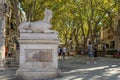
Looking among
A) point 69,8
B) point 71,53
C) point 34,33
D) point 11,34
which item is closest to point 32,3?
point 69,8

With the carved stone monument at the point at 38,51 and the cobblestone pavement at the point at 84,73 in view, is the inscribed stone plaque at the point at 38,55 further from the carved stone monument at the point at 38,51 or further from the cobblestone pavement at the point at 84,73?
the cobblestone pavement at the point at 84,73

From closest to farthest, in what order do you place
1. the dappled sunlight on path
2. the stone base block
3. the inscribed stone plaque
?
the stone base block → the inscribed stone plaque → the dappled sunlight on path

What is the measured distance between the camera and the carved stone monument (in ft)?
45.1

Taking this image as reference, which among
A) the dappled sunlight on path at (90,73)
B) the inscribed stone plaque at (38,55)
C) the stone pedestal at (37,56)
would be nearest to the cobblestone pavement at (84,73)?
the dappled sunlight on path at (90,73)

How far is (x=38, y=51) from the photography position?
13945 mm

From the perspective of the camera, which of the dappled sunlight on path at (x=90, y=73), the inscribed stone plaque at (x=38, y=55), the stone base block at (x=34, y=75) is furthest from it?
the dappled sunlight on path at (x=90, y=73)

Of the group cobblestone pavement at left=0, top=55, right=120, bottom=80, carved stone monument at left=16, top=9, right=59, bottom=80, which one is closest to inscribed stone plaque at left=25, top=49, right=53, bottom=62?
carved stone monument at left=16, top=9, right=59, bottom=80

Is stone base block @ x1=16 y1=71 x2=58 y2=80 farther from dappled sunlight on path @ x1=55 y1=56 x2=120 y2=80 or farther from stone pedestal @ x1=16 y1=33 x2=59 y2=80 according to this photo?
dappled sunlight on path @ x1=55 y1=56 x2=120 y2=80

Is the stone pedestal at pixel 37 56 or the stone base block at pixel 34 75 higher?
the stone pedestal at pixel 37 56

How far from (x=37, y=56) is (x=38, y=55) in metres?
0.07

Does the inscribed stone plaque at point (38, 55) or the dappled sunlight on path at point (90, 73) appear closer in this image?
the inscribed stone plaque at point (38, 55)

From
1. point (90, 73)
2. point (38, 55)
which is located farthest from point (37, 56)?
point (90, 73)

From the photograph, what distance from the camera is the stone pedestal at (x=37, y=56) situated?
1373 cm

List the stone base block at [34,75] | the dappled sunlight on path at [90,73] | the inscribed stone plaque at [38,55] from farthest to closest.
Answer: the dappled sunlight on path at [90,73]
the inscribed stone plaque at [38,55]
the stone base block at [34,75]
